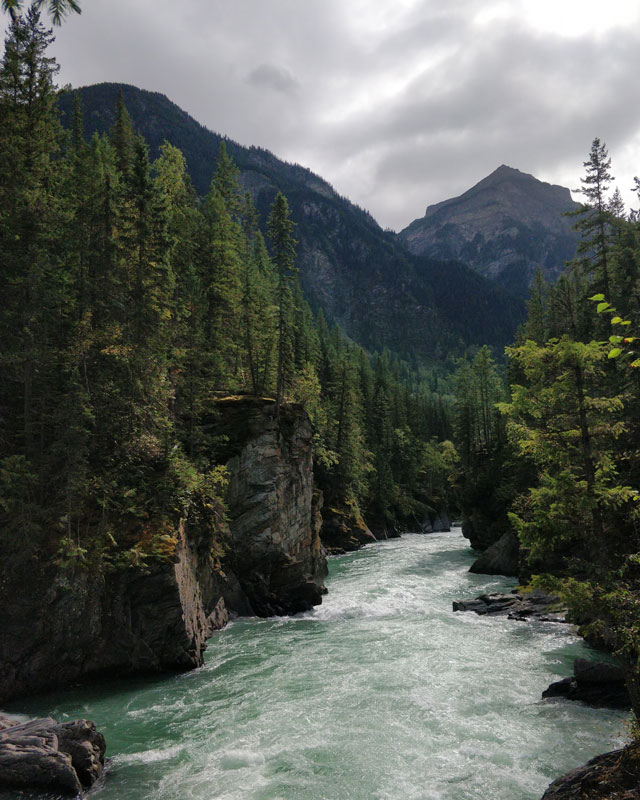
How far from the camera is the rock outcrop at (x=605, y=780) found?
7.52 meters

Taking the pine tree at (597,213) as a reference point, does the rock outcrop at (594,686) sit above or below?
below

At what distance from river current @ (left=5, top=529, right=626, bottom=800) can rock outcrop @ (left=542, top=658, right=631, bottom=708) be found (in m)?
0.47

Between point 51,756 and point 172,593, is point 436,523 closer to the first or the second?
point 172,593

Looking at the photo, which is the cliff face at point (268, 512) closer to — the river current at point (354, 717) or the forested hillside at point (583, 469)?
the river current at point (354, 717)

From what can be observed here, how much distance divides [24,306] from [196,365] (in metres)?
9.85

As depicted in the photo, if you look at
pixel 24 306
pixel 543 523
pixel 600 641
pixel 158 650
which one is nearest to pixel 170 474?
pixel 158 650

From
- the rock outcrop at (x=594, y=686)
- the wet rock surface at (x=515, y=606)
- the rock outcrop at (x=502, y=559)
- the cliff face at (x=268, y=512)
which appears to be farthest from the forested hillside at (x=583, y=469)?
the cliff face at (x=268, y=512)

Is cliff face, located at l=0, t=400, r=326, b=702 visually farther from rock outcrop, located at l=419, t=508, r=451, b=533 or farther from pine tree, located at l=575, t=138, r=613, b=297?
rock outcrop, located at l=419, t=508, r=451, b=533

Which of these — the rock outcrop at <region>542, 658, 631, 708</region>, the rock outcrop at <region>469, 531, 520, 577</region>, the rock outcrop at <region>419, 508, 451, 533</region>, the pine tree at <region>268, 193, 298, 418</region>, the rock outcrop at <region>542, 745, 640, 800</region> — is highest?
the pine tree at <region>268, 193, 298, 418</region>

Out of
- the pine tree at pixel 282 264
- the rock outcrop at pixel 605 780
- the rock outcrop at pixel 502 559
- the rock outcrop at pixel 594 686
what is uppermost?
the pine tree at pixel 282 264

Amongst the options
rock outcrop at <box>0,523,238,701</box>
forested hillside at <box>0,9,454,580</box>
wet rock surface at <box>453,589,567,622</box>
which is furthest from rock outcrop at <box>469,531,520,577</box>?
rock outcrop at <box>0,523,238,701</box>

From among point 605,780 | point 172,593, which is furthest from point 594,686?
point 172,593

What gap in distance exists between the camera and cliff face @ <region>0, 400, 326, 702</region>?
16484mm

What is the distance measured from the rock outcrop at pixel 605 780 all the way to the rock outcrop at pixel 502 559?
29246 mm
